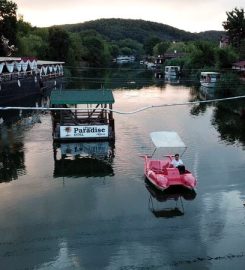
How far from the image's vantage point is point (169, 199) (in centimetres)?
2491

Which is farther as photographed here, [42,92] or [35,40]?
[35,40]

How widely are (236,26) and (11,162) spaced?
9216cm

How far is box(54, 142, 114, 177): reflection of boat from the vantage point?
98.6ft

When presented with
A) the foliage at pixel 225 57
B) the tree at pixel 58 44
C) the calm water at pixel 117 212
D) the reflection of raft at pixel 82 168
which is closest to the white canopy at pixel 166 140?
the calm water at pixel 117 212

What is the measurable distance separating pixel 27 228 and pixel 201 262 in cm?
809

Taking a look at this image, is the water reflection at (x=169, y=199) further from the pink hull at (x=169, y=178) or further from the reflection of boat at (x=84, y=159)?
the reflection of boat at (x=84, y=159)

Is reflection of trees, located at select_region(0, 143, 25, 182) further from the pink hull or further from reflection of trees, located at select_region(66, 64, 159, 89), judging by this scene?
reflection of trees, located at select_region(66, 64, 159, 89)

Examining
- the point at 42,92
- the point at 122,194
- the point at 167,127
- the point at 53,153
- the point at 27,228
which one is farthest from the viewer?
the point at 42,92

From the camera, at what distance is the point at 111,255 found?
1825cm

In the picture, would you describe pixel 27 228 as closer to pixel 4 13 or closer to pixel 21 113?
pixel 21 113

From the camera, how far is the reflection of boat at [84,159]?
3006 centimetres

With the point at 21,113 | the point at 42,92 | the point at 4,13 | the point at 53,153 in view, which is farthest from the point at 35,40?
the point at 53,153

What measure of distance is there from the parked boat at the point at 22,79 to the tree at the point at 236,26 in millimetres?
45558

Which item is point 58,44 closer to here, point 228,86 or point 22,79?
point 22,79
